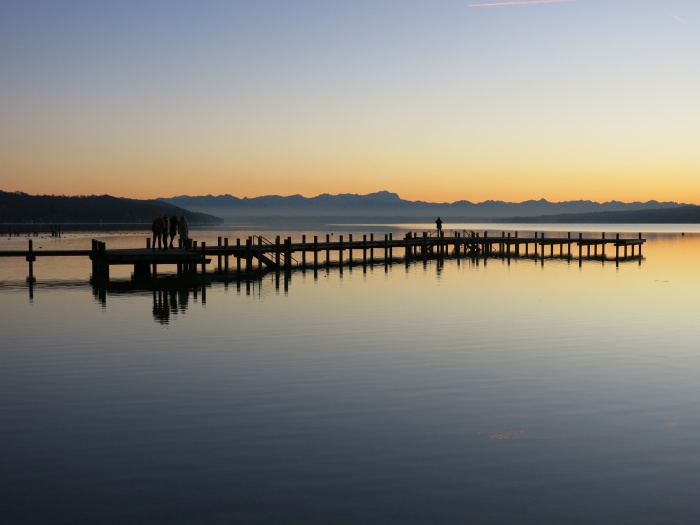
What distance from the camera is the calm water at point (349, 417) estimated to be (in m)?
10.6

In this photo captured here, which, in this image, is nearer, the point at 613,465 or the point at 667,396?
the point at 613,465

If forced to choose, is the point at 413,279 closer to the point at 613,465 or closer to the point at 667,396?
the point at 667,396

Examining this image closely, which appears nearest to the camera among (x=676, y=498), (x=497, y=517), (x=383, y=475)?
(x=497, y=517)

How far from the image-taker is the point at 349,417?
1495cm

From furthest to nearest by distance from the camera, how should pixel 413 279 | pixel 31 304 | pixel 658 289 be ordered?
pixel 413 279, pixel 658 289, pixel 31 304

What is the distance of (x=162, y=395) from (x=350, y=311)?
16.5 metres

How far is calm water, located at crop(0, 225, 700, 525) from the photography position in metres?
10.6

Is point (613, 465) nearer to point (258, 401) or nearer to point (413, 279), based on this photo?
point (258, 401)

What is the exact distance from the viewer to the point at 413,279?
1991 inches

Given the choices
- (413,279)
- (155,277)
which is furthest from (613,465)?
(155,277)

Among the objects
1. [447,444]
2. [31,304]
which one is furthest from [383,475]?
[31,304]

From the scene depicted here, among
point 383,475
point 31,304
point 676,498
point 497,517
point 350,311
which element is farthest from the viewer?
point 31,304

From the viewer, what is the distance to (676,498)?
424 inches

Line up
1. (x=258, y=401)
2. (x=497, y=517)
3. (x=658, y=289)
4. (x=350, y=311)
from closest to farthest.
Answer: (x=497, y=517) → (x=258, y=401) → (x=350, y=311) → (x=658, y=289)
